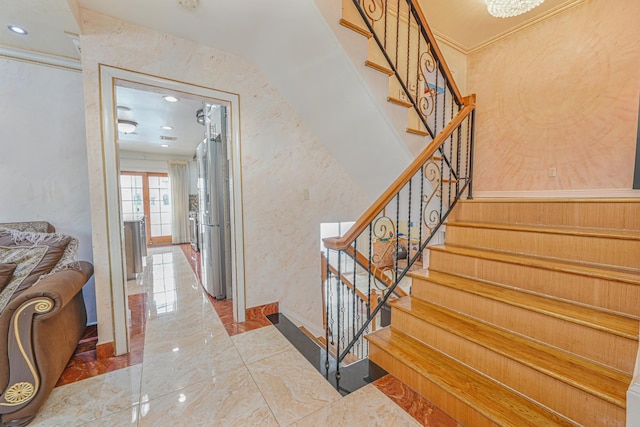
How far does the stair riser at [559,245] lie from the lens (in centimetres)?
149

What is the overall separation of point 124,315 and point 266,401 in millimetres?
1315

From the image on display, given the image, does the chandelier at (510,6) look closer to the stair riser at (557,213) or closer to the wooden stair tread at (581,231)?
the stair riser at (557,213)

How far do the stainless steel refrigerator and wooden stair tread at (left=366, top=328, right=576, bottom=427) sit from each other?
6.66ft

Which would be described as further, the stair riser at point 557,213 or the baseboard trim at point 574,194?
the baseboard trim at point 574,194

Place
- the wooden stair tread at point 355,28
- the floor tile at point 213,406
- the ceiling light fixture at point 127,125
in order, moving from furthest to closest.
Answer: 1. the ceiling light fixture at point 127,125
2. the wooden stair tread at point 355,28
3. the floor tile at point 213,406

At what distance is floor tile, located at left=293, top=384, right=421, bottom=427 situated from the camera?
1395mm

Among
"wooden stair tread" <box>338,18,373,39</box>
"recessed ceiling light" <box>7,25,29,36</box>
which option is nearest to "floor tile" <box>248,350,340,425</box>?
"wooden stair tread" <box>338,18,373,39</box>

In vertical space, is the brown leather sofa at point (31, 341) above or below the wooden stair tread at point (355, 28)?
below

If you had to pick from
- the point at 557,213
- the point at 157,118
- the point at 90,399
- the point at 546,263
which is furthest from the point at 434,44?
the point at 157,118

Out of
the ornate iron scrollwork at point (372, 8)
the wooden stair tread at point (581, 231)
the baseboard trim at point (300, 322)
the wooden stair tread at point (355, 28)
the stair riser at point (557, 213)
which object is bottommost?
the baseboard trim at point (300, 322)

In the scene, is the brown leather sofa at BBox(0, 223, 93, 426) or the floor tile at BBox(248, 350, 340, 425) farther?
the floor tile at BBox(248, 350, 340, 425)

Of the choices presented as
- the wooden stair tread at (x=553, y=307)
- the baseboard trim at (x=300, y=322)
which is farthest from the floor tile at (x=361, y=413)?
the baseboard trim at (x=300, y=322)

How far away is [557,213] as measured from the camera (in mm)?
1963

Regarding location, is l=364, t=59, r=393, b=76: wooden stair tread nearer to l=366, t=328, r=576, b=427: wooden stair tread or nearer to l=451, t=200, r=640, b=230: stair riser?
l=451, t=200, r=640, b=230: stair riser
